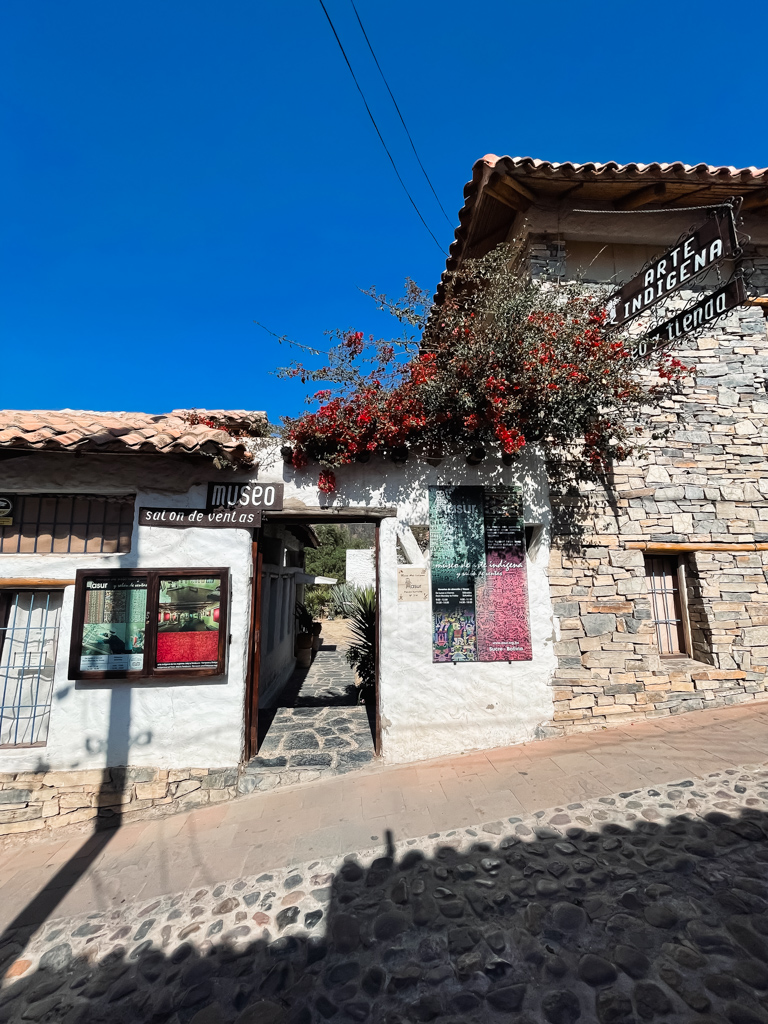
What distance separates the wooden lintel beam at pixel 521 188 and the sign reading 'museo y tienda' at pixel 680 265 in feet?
7.14

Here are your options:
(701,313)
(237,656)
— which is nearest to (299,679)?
(237,656)

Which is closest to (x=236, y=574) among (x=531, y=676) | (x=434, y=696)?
(x=434, y=696)

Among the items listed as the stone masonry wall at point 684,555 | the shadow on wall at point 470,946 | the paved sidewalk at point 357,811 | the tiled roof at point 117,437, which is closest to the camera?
the shadow on wall at point 470,946

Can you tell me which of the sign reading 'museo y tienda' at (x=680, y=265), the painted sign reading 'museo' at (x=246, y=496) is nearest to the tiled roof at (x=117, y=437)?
the painted sign reading 'museo' at (x=246, y=496)

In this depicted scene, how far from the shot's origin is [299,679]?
937 cm

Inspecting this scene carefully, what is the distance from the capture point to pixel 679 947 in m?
2.24

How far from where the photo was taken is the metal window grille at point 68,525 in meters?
4.46

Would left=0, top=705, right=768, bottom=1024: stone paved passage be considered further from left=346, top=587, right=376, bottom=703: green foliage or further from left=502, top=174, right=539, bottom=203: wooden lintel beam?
left=502, top=174, right=539, bottom=203: wooden lintel beam

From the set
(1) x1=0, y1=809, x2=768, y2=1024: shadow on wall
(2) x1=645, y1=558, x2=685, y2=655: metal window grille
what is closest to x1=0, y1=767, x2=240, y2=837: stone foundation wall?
(1) x1=0, y1=809, x2=768, y2=1024: shadow on wall

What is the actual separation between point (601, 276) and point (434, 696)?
6.13 metres

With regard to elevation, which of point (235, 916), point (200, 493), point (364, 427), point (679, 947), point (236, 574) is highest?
point (364, 427)

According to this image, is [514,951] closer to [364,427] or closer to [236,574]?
[236,574]

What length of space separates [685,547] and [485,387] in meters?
3.52

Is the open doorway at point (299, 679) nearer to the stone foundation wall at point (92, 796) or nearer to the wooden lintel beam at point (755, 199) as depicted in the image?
the stone foundation wall at point (92, 796)
